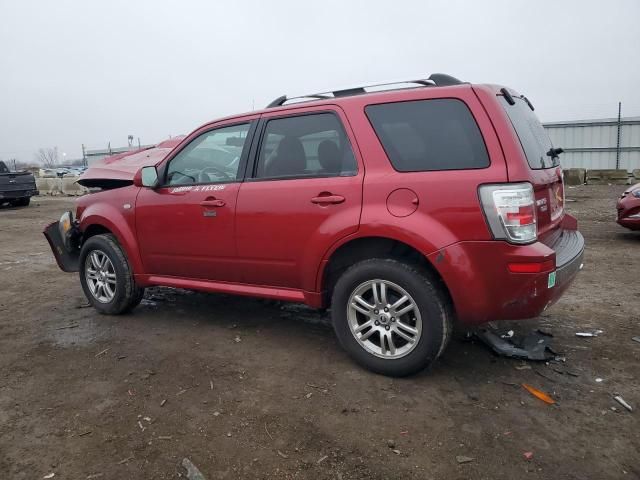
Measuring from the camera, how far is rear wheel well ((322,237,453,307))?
128 inches

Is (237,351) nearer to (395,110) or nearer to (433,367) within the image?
(433,367)

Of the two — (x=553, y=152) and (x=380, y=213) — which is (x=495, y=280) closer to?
(x=380, y=213)

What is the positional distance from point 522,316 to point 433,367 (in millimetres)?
748

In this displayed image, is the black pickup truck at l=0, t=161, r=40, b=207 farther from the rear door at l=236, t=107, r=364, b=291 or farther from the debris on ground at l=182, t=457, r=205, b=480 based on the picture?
the debris on ground at l=182, t=457, r=205, b=480

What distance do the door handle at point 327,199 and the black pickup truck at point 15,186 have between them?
1709 cm

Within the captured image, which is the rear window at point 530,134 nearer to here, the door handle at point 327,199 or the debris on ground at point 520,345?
the door handle at point 327,199

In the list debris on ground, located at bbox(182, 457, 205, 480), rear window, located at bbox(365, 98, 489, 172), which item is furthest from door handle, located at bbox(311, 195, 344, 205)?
debris on ground, located at bbox(182, 457, 205, 480)

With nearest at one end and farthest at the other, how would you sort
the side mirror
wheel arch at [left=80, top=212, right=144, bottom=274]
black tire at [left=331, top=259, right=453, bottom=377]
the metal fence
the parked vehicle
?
black tire at [left=331, top=259, right=453, bottom=377]
the side mirror
wheel arch at [left=80, top=212, right=144, bottom=274]
the parked vehicle
the metal fence

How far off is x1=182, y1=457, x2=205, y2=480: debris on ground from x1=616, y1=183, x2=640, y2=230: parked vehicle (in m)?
7.31

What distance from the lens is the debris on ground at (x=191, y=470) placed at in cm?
237

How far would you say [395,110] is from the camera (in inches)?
131

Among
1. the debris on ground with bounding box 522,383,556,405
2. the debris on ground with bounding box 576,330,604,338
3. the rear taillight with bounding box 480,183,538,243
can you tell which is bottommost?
the debris on ground with bounding box 576,330,604,338

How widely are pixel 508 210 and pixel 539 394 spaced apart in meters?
1.18

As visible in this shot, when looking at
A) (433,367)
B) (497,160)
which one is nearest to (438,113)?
(497,160)
